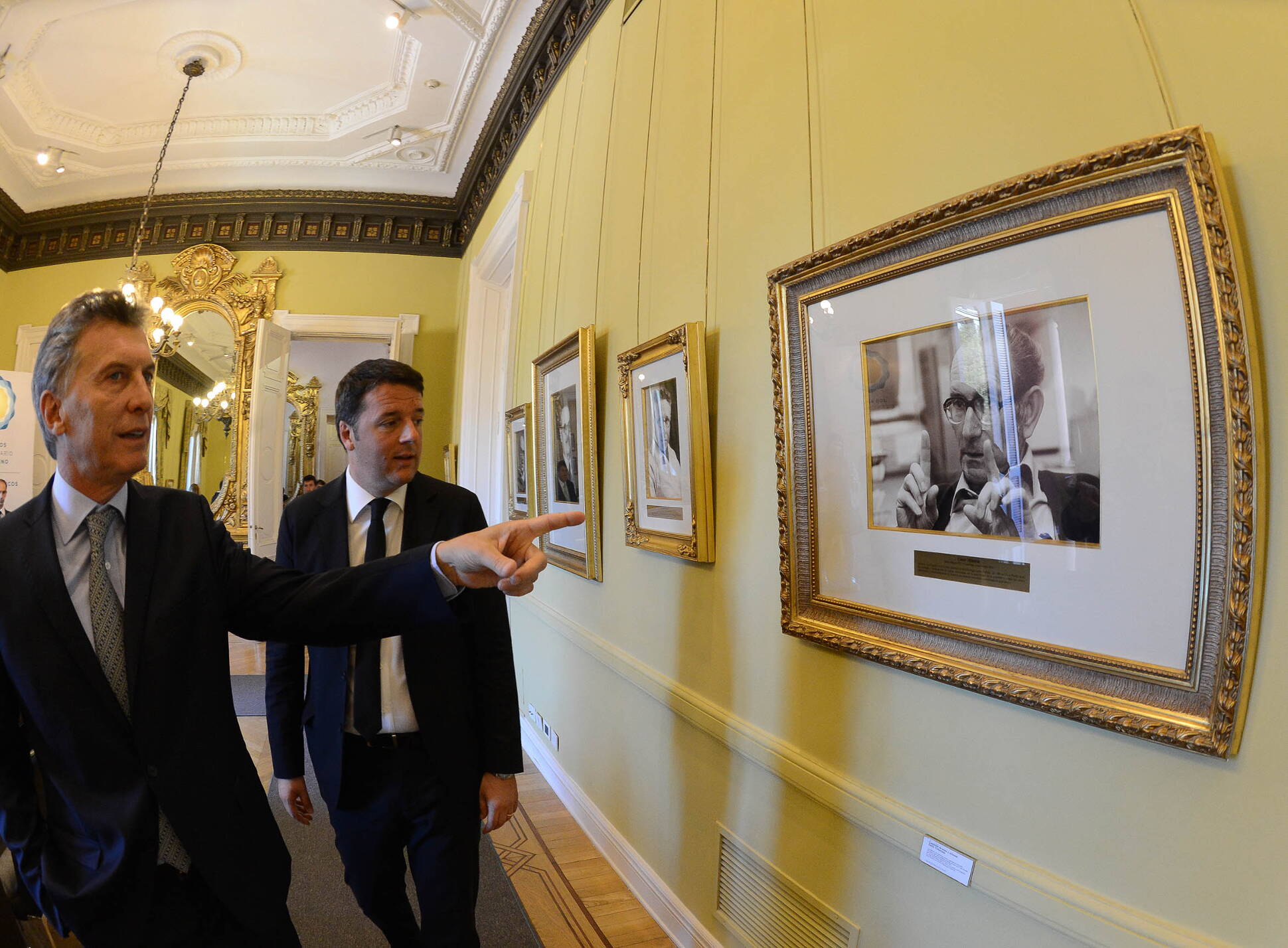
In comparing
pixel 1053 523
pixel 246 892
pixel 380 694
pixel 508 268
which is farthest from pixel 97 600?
pixel 508 268

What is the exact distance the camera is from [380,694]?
6.70 ft

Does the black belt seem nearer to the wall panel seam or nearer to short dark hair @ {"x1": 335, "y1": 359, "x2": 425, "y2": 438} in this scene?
short dark hair @ {"x1": 335, "y1": 359, "x2": 425, "y2": 438}

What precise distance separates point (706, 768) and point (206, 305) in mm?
9122

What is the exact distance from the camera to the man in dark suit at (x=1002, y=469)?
1.34 m

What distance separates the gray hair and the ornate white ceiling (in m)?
4.67

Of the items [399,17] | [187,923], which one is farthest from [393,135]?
[187,923]

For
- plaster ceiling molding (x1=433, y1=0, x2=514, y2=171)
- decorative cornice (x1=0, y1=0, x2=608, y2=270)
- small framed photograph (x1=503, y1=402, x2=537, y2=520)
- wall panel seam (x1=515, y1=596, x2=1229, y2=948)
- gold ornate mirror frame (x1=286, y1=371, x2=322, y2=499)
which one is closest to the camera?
wall panel seam (x1=515, y1=596, x2=1229, y2=948)

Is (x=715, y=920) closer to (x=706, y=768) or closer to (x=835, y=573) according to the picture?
(x=706, y=768)

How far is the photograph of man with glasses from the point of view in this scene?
1.33m

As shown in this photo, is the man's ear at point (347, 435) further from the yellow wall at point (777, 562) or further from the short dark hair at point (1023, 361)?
the short dark hair at point (1023, 361)

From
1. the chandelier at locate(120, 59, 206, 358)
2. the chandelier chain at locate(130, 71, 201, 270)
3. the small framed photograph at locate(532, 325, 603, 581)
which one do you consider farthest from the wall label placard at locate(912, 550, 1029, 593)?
the chandelier chain at locate(130, 71, 201, 270)

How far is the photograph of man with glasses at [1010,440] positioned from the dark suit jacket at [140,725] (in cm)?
114

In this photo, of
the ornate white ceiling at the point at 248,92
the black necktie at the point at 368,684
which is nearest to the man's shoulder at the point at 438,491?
the black necktie at the point at 368,684

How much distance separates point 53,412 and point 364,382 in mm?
916
